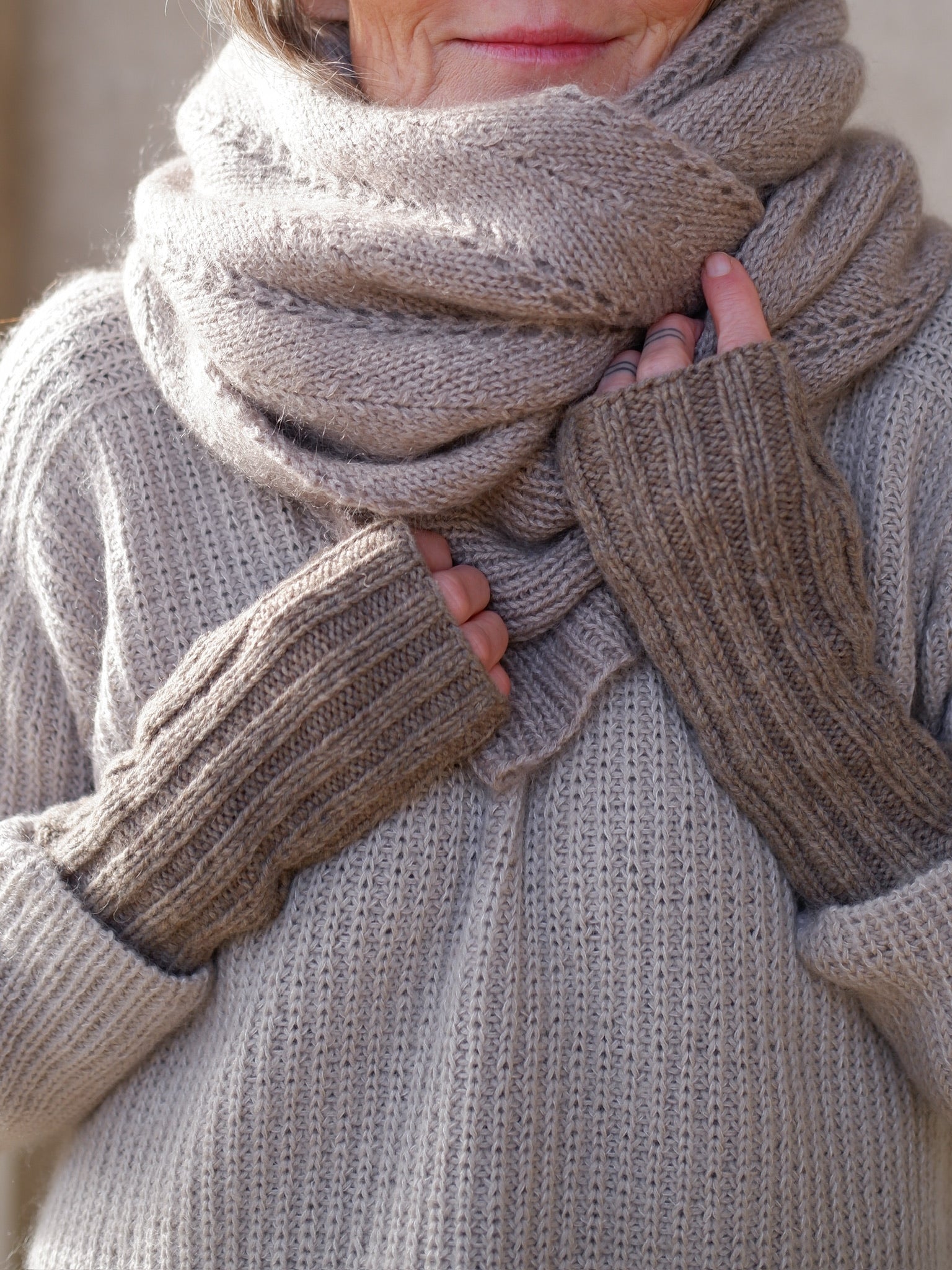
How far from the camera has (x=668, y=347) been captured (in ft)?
2.98

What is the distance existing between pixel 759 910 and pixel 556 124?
0.67 meters

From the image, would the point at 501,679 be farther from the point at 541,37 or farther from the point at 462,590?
the point at 541,37

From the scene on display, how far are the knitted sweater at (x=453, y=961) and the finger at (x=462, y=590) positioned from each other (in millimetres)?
25

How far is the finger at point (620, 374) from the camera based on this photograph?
91 centimetres

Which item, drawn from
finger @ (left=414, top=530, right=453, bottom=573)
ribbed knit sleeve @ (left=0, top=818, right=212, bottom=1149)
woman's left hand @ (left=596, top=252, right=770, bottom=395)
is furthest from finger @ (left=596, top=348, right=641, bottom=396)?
ribbed knit sleeve @ (left=0, top=818, right=212, bottom=1149)

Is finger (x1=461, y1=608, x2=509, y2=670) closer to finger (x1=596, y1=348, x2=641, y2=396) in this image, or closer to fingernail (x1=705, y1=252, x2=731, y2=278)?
finger (x1=596, y1=348, x2=641, y2=396)

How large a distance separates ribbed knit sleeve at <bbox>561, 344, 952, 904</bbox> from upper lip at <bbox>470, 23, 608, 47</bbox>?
32cm

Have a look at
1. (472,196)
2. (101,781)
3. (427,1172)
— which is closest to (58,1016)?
(101,781)

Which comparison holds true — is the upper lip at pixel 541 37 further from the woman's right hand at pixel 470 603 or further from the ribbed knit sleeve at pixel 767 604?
the woman's right hand at pixel 470 603

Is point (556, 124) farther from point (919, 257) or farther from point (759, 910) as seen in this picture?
point (759, 910)

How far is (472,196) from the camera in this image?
88cm

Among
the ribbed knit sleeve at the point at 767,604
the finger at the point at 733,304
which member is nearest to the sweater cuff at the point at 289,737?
the ribbed knit sleeve at the point at 767,604

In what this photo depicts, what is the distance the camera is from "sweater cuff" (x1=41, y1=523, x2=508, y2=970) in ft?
2.85

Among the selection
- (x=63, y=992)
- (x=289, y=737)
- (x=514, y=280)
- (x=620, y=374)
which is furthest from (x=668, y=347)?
(x=63, y=992)
